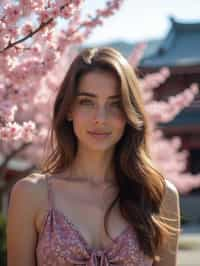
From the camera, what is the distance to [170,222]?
251 centimetres

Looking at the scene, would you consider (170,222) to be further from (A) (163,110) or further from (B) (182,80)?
(B) (182,80)

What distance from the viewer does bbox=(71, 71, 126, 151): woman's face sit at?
7.81ft

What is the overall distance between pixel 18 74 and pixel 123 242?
140 inches

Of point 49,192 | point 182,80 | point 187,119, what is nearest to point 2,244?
point 49,192

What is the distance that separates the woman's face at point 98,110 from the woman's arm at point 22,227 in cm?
27

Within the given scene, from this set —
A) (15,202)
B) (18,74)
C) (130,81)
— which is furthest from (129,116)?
(18,74)

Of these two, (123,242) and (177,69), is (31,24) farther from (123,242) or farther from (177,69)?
(177,69)

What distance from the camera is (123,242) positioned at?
2.30 meters

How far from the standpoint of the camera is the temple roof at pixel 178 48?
25.7 m

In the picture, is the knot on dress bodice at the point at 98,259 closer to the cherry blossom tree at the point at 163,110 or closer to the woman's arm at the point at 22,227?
the woman's arm at the point at 22,227

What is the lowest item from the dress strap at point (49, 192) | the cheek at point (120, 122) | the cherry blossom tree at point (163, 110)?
the dress strap at point (49, 192)

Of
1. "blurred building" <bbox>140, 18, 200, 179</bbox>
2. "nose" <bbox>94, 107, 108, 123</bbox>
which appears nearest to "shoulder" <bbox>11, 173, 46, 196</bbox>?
"nose" <bbox>94, 107, 108, 123</bbox>

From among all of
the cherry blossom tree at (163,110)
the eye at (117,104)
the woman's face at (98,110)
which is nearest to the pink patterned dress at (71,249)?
the woman's face at (98,110)

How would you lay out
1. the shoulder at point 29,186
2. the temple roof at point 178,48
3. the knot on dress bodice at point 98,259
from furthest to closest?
the temple roof at point 178,48, the shoulder at point 29,186, the knot on dress bodice at point 98,259
